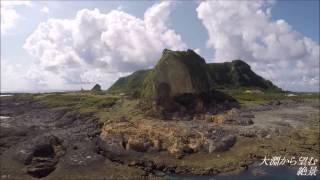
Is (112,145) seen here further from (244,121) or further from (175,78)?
(175,78)

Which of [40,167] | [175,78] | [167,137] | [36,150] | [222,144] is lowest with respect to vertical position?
[40,167]

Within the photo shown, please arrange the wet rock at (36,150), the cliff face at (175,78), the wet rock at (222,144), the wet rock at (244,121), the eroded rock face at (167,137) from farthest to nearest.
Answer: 1. the cliff face at (175,78)
2. the wet rock at (244,121)
3. the eroded rock face at (167,137)
4. the wet rock at (222,144)
5. the wet rock at (36,150)

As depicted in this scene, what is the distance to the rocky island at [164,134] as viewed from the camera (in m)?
64.0

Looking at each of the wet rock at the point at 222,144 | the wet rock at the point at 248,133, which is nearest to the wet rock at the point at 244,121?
the wet rock at the point at 248,133

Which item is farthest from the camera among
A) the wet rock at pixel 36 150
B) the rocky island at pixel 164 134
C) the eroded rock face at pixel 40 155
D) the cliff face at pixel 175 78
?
the cliff face at pixel 175 78

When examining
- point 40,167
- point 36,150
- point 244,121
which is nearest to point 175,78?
point 244,121

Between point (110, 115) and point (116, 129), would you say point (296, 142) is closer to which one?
point (116, 129)

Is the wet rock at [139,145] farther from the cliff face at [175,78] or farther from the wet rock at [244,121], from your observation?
the cliff face at [175,78]

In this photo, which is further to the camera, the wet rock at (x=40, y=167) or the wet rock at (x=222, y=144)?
the wet rock at (x=222, y=144)

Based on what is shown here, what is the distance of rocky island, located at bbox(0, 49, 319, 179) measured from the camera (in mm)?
63969

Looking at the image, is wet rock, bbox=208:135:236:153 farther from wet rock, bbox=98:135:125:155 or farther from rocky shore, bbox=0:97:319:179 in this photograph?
wet rock, bbox=98:135:125:155

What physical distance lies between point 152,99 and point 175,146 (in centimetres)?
3423

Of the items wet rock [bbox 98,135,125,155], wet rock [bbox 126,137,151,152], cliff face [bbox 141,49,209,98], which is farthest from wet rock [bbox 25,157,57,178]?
cliff face [bbox 141,49,209,98]

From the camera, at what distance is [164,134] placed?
7825cm
